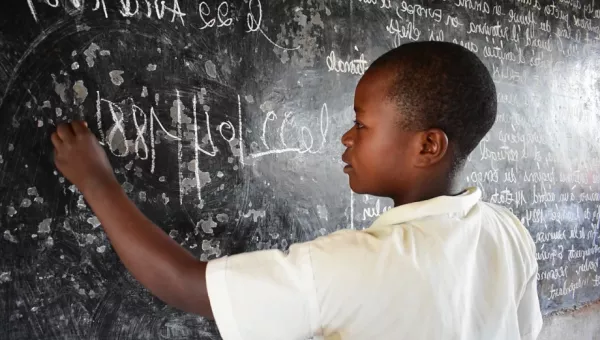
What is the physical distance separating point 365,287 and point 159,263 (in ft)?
0.94

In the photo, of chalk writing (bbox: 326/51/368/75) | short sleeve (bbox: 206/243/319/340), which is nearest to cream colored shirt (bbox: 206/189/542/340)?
short sleeve (bbox: 206/243/319/340)

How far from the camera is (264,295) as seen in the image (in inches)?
26.9

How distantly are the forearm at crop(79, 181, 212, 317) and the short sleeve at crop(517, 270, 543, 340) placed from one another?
612 millimetres

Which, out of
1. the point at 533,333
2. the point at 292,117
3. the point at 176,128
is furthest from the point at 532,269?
the point at 176,128

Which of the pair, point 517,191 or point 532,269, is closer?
point 532,269

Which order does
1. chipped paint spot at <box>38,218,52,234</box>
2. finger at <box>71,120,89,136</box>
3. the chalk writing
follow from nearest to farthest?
finger at <box>71,120,89,136</box> → chipped paint spot at <box>38,218,52,234</box> → the chalk writing

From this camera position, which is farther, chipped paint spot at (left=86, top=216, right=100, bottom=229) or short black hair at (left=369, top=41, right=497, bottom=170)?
chipped paint spot at (left=86, top=216, right=100, bottom=229)

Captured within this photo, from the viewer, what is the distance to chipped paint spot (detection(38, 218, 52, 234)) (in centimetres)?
102

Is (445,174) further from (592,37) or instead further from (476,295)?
(592,37)

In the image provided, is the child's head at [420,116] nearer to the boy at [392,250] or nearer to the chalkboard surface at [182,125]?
the boy at [392,250]

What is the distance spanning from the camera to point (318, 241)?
0.72m

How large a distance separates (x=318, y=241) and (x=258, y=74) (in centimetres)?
69

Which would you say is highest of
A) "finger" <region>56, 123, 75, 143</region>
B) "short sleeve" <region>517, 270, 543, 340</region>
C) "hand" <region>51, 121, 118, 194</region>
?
"finger" <region>56, 123, 75, 143</region>

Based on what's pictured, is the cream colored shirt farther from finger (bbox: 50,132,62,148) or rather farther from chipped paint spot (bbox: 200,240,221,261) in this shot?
chipped paint spot (bbox: 200,240,221,261)
